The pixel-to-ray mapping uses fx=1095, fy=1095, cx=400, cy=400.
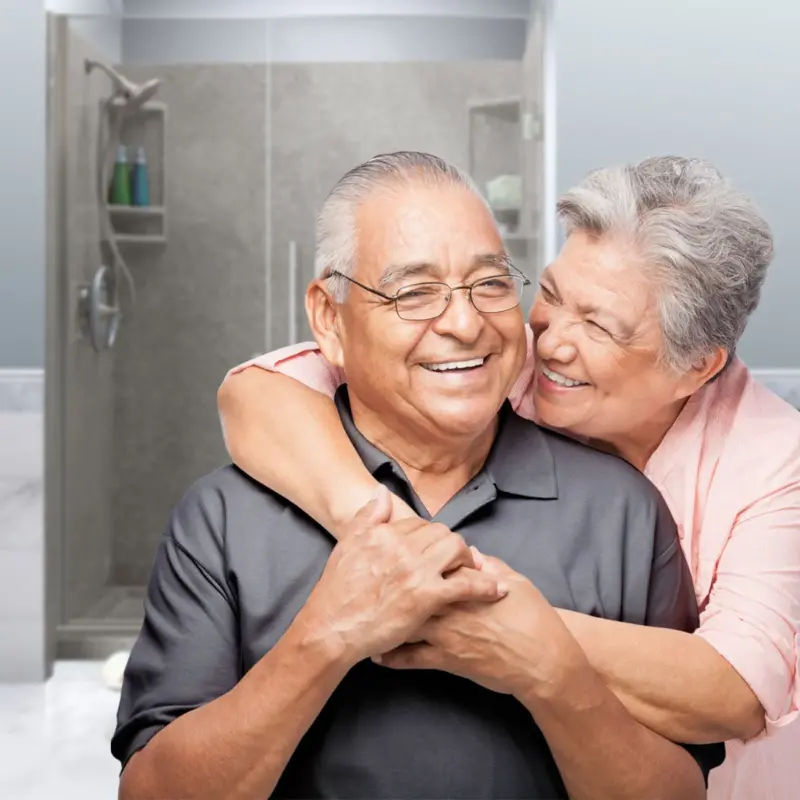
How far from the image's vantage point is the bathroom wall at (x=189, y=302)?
10.3 feet

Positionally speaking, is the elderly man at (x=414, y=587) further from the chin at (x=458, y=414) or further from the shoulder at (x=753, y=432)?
the shoulder at (x=753, y=432)

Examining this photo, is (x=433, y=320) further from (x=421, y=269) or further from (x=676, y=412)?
(x=676, y=412)

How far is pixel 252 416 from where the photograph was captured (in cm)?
121

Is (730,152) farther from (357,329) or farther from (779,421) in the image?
(357,329)

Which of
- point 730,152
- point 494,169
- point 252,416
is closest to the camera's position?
point 252,416

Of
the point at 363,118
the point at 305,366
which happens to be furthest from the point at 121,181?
the point at 305,366

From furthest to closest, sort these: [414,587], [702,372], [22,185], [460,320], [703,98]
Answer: [22,185] → [703,98] → [702,372] → [460,320] → [414,587]

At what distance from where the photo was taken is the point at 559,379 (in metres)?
1.28

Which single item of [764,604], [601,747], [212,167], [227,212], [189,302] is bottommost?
[601,747]

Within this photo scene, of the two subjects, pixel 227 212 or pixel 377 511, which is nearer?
pixel 377 511

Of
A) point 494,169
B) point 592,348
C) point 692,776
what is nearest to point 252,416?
point 592,348

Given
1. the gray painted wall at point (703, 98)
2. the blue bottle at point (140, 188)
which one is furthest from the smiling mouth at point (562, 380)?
the blue bottle at point (140, 188)

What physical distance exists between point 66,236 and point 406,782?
94.8 inches

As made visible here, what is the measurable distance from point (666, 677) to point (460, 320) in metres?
0.40
